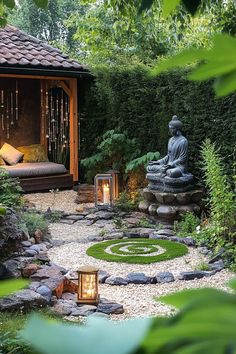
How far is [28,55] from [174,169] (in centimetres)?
434

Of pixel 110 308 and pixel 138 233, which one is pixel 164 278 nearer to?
pixel 110 308

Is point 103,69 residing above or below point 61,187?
above

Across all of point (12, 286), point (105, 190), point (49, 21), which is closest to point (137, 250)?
point (105, 190)

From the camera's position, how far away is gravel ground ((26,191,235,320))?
14.9ft

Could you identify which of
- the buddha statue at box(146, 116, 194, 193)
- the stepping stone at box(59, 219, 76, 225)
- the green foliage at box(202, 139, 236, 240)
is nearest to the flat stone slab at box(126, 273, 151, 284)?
the green foliage at box(202, 139, 236, 240)

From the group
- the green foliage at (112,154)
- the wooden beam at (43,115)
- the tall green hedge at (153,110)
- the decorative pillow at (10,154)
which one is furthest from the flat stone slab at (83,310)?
the wooden beam at (43,115)

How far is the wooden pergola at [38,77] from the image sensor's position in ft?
32.5

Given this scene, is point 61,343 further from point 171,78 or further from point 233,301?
point 171,78

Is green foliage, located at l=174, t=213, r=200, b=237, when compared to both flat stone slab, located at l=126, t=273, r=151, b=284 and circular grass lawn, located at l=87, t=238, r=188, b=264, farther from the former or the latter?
flat stone slab, located at l=126, t=273, r=151, b=284

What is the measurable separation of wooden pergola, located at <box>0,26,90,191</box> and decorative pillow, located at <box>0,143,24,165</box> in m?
0.63

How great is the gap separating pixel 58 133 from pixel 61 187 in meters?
1.53

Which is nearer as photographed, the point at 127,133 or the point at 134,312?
the point at 134,312

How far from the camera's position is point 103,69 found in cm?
985

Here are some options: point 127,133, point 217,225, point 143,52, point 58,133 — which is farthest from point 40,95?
point 217,225
